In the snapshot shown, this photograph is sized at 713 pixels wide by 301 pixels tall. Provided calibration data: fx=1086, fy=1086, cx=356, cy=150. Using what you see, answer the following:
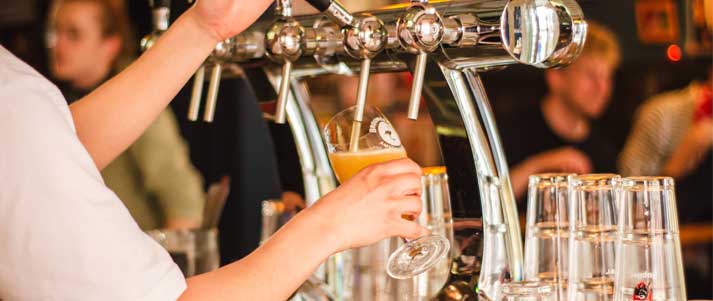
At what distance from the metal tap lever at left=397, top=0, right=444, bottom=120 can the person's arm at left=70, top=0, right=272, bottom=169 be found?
215 millimetres

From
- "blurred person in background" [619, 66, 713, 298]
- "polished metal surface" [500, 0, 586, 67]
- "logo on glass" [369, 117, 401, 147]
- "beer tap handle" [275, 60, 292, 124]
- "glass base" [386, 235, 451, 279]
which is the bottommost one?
"blurred person in background" [619, 66, 713, 298]

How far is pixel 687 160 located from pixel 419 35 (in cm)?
426

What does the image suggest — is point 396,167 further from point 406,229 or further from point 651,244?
point 651,244

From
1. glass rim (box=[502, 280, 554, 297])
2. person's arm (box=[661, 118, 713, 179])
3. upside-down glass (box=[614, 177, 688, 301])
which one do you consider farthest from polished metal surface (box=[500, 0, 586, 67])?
person's arm (box=[661, 118, 713, 179])

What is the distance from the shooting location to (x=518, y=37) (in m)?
1.45

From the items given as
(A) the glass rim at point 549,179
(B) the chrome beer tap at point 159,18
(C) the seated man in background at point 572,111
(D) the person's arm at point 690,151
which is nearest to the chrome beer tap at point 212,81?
(B) the chrome beer tap at point 159,18

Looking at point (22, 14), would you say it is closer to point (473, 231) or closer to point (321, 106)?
point (321, 106)

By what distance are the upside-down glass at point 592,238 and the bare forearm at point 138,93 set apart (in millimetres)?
596

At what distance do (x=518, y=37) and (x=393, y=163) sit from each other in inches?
9.5

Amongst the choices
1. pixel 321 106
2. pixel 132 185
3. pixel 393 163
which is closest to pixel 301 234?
pixel 393 163

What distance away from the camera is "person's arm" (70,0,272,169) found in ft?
5.28

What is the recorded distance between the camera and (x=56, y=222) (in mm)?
1337

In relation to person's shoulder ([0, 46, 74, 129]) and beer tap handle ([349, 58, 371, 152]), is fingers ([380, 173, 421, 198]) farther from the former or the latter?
person's shoulder ([0, 46, 74, 129])

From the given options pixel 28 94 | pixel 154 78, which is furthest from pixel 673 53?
pixel 28 94
